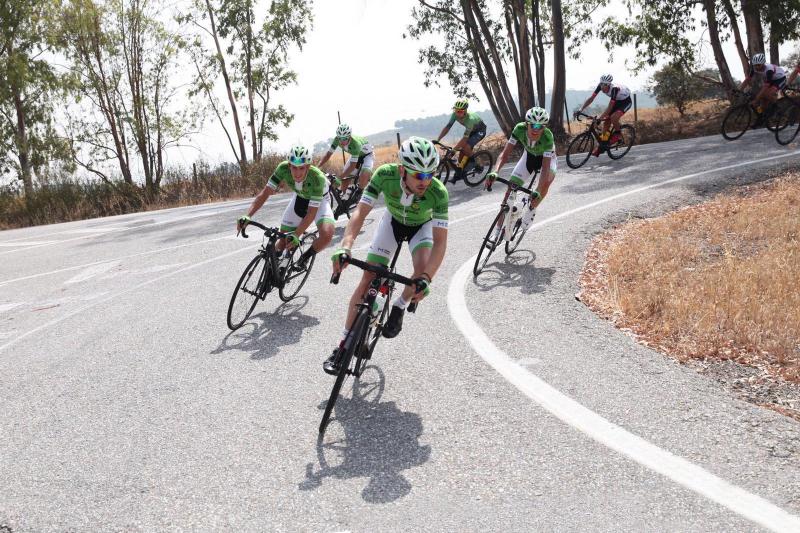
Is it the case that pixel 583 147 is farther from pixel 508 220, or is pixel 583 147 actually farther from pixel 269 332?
pixel 269 332

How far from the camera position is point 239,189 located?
976 inches

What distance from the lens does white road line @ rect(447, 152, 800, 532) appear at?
10.8 feet

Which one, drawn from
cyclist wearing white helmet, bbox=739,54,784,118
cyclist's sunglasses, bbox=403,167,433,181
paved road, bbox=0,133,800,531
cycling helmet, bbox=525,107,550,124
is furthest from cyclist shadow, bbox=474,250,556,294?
cyclist wearing white helmet, bbox=739,54,784,118

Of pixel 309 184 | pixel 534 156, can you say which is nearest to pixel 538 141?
pixel 534 156

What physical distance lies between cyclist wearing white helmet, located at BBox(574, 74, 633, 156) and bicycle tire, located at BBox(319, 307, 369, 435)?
39.9ft

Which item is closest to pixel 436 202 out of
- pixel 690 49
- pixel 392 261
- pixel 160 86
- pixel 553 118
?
pixel 392 261

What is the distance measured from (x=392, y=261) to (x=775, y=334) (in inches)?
138

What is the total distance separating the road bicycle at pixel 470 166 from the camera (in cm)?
1573

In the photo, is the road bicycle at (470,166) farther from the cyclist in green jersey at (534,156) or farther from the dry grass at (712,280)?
the dry grass at (712,280)

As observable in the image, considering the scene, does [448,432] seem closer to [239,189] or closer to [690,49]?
[239,189]

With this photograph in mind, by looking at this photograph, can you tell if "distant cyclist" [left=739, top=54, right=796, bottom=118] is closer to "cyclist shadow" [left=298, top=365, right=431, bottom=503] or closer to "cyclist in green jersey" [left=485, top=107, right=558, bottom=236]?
"cyclist in green jersey" [left=485, top=107, right=558, bottom=236]

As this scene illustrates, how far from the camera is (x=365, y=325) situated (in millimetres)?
4785

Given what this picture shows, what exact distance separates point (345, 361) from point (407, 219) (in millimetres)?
1519

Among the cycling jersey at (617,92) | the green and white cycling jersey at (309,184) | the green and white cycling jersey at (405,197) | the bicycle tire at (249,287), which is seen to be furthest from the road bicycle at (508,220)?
the cycling jersey at (617,92)
